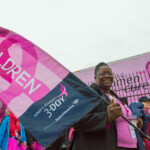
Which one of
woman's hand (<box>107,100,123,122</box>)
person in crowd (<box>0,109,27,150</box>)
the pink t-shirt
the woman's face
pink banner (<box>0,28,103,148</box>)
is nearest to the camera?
pink banner (<box>0,28,103,148</box>)

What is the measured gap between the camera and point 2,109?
549 cm

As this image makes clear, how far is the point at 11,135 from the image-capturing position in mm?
5082

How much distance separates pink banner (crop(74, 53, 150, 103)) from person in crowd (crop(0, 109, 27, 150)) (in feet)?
8.89

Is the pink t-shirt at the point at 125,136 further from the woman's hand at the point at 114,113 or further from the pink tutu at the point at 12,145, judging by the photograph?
the pink tutu at the point at 12,145

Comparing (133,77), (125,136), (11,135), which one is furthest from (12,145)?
(125,136)

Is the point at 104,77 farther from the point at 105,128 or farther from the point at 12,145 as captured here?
the point at 12,145

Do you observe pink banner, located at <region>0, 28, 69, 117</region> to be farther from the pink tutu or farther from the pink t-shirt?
the pink tutu

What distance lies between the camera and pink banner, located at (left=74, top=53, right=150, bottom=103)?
493 cm

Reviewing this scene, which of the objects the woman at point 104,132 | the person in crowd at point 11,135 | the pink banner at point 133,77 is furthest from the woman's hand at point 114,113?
the person in crowd at point 11,135

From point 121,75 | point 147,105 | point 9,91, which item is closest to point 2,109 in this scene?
point 121,75

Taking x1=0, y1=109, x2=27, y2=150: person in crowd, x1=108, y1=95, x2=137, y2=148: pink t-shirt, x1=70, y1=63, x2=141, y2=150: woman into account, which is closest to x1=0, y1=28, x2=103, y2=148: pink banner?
x1=70, y1=63, x2=141, y2=150: woman

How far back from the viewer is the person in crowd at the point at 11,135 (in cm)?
488

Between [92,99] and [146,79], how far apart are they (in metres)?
3.45

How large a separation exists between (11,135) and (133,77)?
332 centimetres
